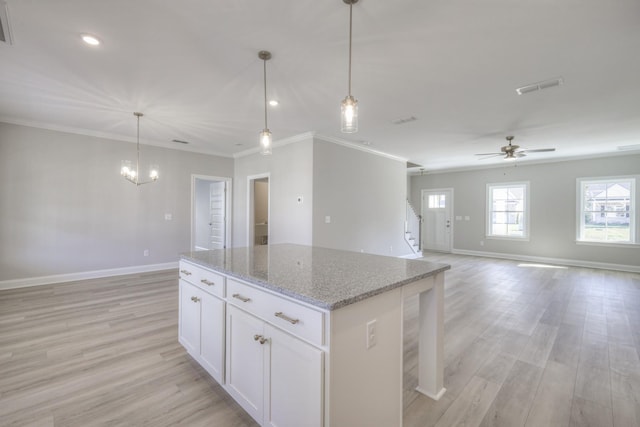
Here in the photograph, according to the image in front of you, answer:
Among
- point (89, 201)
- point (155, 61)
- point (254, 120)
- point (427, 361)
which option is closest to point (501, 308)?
point (427, 361)

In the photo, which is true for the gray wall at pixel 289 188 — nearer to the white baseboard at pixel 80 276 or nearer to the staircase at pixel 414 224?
the white baseboard at pixel 80 276

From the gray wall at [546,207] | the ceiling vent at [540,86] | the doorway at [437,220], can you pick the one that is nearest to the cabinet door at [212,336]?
the ceiling vent at [540,86]

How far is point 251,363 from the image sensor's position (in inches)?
66.1

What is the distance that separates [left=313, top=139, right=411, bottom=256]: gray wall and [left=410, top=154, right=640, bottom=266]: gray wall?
259 centimetres

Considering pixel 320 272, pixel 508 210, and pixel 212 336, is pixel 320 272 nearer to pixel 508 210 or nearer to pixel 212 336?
pixel 212 336

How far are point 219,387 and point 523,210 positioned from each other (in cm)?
869

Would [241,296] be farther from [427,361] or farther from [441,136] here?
[441,136]

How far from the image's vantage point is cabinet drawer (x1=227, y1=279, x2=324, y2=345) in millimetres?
1253

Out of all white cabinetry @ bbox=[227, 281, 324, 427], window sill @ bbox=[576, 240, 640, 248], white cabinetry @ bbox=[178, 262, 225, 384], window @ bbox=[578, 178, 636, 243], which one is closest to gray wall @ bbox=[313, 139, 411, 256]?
white cabinetry @ bbox=[178, 262, 225, 384]

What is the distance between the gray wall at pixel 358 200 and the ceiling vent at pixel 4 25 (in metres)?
3.77

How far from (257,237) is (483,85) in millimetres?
6081

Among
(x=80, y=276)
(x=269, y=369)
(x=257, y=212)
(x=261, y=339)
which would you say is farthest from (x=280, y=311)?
(x=257, y=212)

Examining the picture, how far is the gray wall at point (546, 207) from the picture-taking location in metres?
6.54

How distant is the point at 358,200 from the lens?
6.10m
